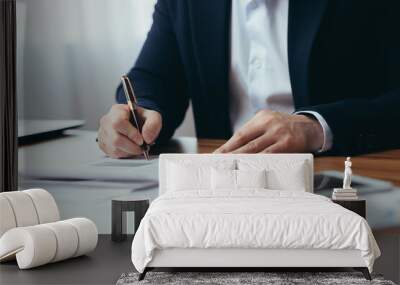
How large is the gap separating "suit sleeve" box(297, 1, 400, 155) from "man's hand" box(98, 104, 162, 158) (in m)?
1.48

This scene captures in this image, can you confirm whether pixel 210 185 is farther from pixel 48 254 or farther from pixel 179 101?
pixel 48 254

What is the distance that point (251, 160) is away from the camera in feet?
22.1

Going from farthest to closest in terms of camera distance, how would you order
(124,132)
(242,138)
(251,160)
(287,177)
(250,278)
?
(124,132) → (242,138) → (251,160) → (287,177) → (250,278)

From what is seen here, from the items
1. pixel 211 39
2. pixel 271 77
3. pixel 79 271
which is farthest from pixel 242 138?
pixel 79 271

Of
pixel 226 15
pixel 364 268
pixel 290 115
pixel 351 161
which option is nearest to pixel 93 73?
pixel 226 15

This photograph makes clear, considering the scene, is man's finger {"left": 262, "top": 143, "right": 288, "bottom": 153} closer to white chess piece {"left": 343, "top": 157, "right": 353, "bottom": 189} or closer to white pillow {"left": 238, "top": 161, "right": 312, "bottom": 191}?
white pillow {"left": 238, "top": 161, "right": 312, "bottom": 191}

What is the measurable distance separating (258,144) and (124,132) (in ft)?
4.29

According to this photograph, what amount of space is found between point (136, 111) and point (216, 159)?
94 cm

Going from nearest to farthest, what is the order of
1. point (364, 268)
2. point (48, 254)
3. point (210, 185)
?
point (364, 268) < point (48, 254) < point (210, 185)

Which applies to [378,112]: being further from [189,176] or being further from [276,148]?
[189,176]

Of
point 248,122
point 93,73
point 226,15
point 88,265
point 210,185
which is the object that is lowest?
point 88,265

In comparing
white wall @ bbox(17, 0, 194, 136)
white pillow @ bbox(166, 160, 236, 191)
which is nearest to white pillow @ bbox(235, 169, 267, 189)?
white pillow @ bbox(166, 160, 236, 191)

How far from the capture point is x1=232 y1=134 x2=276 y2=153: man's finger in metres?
6.87

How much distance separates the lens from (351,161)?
22.5 feet
